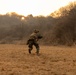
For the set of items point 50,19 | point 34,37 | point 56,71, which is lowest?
point 56,71

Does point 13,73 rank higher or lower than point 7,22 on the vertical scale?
lower

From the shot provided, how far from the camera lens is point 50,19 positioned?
62.3m

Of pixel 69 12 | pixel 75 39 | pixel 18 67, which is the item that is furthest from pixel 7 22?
pixel 18 67

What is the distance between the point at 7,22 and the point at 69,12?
3586 centimetres

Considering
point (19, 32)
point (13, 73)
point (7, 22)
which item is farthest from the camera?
point (7, 22)

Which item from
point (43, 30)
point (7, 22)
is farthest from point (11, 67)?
point (7, 22)

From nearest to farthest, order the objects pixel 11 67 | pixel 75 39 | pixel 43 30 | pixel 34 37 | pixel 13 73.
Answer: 1. pixel 13 73
2. pixel 11 67
3. pixel 34 37
4. pixel 75 39
5. pixel 43 30

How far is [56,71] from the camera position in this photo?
1389 cm

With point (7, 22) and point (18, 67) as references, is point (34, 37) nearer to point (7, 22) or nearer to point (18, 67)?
point (18, 67)

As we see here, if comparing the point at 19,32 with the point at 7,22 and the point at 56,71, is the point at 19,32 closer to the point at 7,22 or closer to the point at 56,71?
the point at 7,22

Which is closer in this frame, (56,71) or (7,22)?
(56,71)

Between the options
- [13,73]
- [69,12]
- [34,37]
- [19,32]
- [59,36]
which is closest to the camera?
[13,73]

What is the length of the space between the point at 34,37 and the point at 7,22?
205ft

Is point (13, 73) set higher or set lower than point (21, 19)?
lower
